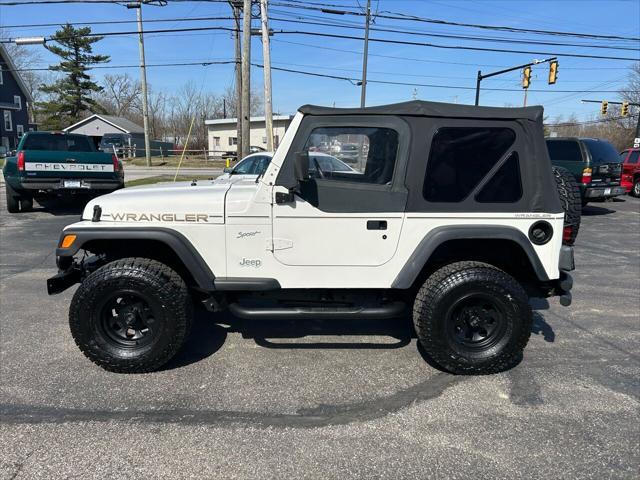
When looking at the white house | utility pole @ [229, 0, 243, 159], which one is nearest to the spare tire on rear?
utility pole @ [229, 0, 243, 159]

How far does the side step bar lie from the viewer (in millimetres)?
3449

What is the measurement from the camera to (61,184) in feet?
32.0

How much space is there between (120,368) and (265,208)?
163 centimetres

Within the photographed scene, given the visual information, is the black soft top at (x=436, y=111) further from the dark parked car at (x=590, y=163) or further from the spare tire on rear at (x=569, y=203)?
the dark parked car at (x=590, y=163)

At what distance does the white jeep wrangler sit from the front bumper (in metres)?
9.33

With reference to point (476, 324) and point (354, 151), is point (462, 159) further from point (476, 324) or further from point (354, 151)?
point (476, 324)

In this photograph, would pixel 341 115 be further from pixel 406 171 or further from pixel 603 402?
pixel 603 402

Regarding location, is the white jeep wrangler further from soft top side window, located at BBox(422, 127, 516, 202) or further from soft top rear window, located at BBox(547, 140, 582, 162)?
soft top rear window, located at BBox(547, 140, 582, 162)

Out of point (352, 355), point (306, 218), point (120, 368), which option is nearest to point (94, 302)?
point (120, 368)

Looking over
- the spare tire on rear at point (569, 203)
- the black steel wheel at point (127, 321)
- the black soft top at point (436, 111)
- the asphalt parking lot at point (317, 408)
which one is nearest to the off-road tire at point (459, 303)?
the asphalt parking lot at point (317, 408)

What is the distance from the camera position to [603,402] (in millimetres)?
3094

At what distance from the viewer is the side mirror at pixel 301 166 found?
120 inches

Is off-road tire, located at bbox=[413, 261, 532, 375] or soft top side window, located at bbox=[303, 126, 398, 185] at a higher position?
soft top side window, located at bbox=[303, 126, 398, 185]

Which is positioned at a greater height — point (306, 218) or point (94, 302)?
point (306, 218)
